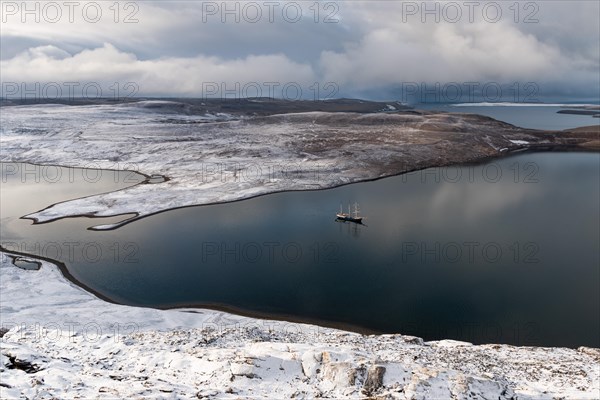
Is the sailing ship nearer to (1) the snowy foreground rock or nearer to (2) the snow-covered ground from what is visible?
(2) the snow-covered ground

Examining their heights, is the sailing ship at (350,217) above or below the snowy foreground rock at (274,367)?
above

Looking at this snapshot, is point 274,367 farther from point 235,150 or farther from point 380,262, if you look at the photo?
point 235,150

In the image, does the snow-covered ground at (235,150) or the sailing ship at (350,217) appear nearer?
the sailing ship at (350,217)

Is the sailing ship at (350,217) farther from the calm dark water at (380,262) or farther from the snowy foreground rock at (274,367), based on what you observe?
the snowy foreground rock at (274,367)

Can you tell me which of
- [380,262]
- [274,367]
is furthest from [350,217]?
[274,367]

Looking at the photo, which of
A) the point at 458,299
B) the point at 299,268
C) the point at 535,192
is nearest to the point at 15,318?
the point at 299,268

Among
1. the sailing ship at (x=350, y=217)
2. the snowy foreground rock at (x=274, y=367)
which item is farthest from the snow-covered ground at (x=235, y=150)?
the snowy foreground rock at (x=274, y=367)

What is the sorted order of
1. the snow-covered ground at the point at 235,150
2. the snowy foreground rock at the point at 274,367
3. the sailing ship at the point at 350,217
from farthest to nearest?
the snow-covered ground at the point at 235,150 → the sailing ship at the point at 350,217 → the snowy foreground rock at the point at 274,367

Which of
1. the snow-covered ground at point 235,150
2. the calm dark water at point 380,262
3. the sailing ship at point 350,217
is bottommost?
the calm dark water at point 380,262
